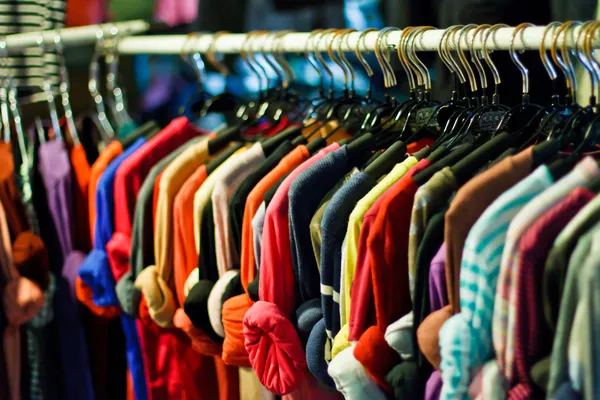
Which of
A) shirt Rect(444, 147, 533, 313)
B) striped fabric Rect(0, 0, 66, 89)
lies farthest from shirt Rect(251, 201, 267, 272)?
striped fabric Rect(0, 0, 66, 89)

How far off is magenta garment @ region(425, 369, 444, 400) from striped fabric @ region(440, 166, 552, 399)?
1.6 inches

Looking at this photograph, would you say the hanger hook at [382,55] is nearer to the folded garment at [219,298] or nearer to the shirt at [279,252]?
the shirt at [279,252]

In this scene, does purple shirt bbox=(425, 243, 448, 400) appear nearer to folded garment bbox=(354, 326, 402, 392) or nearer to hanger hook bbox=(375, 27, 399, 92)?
folded garment bbox=(354, 326, 402, 392)

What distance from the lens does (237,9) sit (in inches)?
88.2

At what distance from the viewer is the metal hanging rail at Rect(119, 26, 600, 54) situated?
2.86 feet

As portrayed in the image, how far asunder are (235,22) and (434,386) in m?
1.62

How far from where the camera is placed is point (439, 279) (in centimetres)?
82

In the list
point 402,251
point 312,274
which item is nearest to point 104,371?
point 312,274

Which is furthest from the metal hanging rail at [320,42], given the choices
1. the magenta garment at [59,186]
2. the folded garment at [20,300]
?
the folded garment at [20,300]

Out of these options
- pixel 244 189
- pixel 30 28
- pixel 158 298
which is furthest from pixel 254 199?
pixel 30 28

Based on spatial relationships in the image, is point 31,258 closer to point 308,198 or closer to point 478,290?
point 308,198

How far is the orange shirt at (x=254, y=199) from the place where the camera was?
106 centimetres

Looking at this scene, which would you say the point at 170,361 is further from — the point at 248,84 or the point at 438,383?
the point at 248,84

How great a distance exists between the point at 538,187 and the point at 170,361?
76 cm
